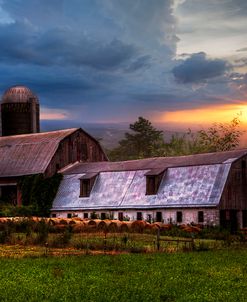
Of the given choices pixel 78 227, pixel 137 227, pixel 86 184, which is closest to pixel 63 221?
pixel 78 227

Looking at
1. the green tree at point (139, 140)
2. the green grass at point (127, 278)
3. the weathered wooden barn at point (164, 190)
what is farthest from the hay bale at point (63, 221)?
the green tree at point (139, 140)

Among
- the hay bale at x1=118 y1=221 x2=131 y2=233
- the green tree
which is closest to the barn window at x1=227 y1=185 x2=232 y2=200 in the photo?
the hay bale at x1=118 y1=221 x2=131 y2=233

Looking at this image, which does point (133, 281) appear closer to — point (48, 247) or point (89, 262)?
point (89, 262)

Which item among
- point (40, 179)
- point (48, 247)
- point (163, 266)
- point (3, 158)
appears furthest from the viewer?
point (3, 158)

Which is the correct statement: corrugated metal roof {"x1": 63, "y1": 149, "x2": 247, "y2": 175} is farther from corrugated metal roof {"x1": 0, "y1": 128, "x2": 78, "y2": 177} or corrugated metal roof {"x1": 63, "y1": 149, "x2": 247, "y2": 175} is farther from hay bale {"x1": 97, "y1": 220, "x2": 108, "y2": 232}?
hay bale {"x1": 97, "y1": 220, "x2": 108, "y2": 232}

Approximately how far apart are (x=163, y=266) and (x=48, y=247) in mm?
11213

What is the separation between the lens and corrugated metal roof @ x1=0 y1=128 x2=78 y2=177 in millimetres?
77062

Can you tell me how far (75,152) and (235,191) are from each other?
80.4 feet

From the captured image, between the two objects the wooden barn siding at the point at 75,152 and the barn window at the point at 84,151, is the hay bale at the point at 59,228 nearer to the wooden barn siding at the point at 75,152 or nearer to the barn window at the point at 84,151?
the wooden barn siding at the point at 75,152

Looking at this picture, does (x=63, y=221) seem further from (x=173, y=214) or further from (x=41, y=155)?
(x=41, y=155)

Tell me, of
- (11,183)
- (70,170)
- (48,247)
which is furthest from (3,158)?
(48,247)

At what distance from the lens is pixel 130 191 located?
2689 inches

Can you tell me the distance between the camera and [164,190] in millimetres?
65625

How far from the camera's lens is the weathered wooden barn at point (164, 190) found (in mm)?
61312
